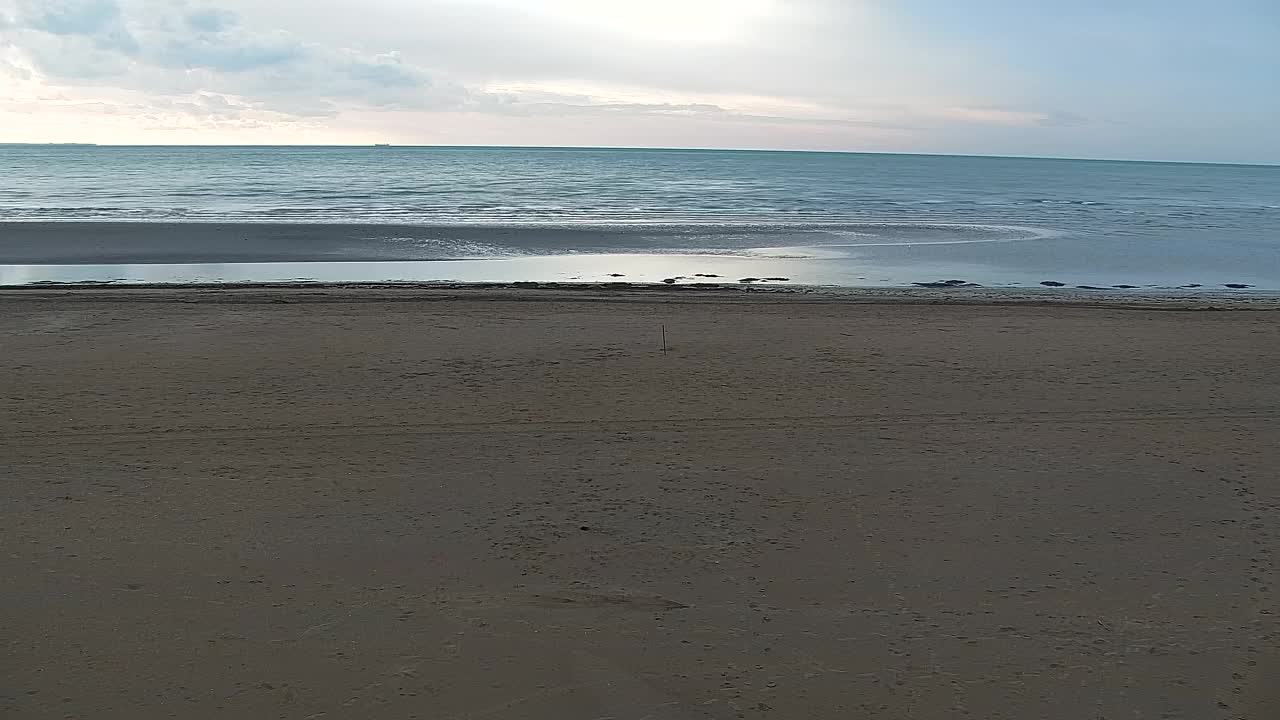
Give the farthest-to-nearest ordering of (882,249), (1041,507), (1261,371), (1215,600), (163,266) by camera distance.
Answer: (882,249), (163,266), (1261,371), (1041,507), (1215,600)

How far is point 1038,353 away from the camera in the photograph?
11.2m

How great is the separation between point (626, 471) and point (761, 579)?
1.91m

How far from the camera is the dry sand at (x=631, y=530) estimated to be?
171 inches

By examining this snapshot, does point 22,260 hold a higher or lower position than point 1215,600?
higher

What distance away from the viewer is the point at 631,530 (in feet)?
19.6

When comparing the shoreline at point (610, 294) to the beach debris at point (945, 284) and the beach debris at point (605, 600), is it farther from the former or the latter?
the beach debris at point (605, 600)

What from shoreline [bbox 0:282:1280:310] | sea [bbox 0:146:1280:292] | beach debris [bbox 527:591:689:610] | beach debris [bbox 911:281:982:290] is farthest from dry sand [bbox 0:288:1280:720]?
sea [bbox 0:146:1280:292]

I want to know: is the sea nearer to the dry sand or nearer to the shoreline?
the shoreline

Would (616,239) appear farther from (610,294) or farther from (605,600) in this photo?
(605,600)

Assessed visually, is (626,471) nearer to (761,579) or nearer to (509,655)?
(761,579)

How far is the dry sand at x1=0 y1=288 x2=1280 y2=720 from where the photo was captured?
434 cm

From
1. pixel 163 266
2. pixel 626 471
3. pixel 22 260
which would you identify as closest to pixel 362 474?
pixel 626 471

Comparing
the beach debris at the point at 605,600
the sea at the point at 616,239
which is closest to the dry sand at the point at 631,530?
the beach debris at the point at 605,600

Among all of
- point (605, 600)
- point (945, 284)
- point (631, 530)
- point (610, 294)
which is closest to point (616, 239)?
point (945, 284)
